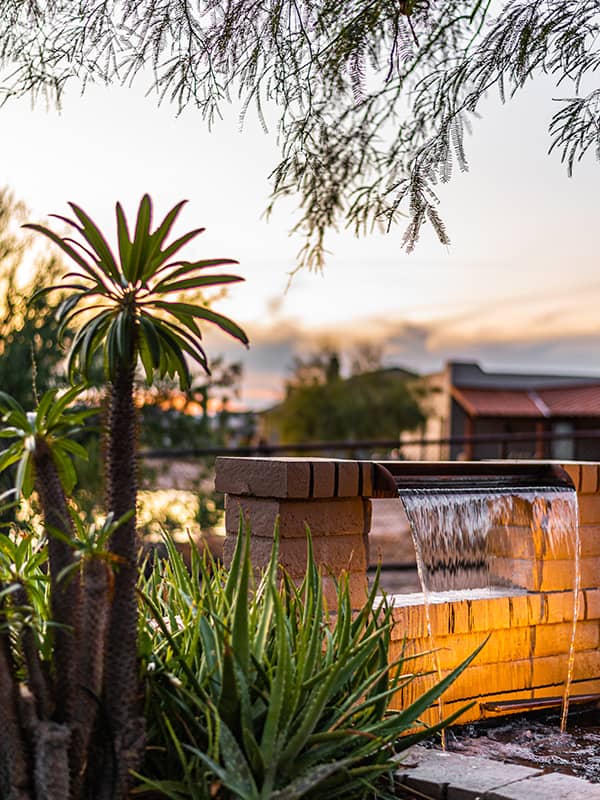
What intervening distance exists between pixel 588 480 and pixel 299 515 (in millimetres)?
1396

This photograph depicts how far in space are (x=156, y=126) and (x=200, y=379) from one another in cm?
635

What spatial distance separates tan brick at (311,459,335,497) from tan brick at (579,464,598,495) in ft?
4.06

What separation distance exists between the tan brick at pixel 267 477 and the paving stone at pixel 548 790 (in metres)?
1.15

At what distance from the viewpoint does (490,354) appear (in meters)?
31.7

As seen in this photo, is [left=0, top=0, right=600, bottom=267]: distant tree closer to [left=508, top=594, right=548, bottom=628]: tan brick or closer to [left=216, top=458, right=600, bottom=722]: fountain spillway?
[left=216, top=458, right=600, bottom=722]: fountain spillway

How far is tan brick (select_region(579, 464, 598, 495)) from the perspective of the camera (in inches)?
166

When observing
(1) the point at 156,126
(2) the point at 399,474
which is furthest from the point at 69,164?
(2) the point at 399,474

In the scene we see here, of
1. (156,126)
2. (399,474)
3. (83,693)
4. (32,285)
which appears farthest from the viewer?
(32,285)

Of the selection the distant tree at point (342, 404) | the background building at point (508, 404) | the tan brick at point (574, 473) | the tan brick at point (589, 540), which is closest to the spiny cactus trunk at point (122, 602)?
the tan brick at point (574, 473)

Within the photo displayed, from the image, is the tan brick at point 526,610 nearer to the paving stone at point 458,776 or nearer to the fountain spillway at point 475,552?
the fountain spillway at point 475,552

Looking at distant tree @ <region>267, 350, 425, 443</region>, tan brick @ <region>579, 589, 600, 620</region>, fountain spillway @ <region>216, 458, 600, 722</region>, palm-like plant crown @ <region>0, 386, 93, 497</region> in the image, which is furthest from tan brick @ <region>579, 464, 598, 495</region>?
distant tree @ <region>267, 350, 425, 443</region>

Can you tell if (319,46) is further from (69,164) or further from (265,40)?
(69,164)

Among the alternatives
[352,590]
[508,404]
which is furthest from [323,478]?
[508,404]

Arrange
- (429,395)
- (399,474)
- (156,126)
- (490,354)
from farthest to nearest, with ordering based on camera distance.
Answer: (429,395)
(490,354)
(156,126)
(399,474)
